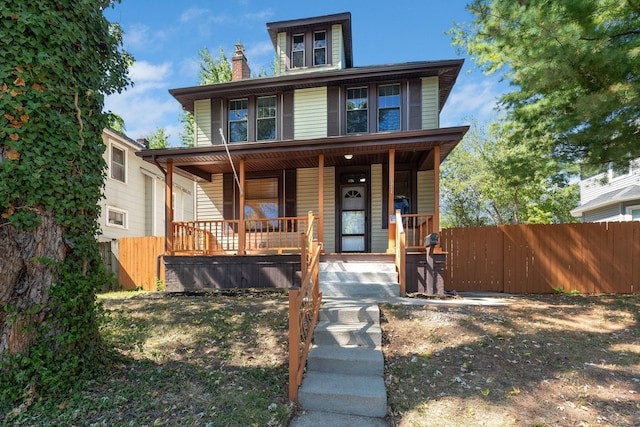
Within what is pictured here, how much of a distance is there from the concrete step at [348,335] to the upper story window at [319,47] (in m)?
8.87

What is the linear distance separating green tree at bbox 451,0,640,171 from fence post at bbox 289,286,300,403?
5.16 m

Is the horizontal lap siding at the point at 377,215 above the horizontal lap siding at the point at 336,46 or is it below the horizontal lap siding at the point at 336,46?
below

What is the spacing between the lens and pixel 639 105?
5020 mm

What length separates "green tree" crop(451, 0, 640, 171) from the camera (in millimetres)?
4629

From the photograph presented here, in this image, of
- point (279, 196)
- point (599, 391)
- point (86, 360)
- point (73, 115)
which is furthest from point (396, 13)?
point (86, 360)

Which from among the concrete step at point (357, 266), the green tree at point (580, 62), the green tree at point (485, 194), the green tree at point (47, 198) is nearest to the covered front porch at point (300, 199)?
the concrete step at point (357, 266)

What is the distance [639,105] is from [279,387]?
676cm

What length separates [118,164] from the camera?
40.7ft

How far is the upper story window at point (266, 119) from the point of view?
963cm

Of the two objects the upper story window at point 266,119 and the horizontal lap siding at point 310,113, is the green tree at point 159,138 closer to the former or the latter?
the upper story window at point 266,119

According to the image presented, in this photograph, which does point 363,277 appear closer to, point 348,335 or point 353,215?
point 348,335

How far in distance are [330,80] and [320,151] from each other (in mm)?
2654

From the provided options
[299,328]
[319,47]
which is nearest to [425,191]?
[319,47]

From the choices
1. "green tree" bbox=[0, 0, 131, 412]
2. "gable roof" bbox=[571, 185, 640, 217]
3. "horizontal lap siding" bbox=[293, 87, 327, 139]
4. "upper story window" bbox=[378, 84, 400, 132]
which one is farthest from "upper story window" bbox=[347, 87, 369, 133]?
"gable roof" bbox=[571, 185, 640, 217]
